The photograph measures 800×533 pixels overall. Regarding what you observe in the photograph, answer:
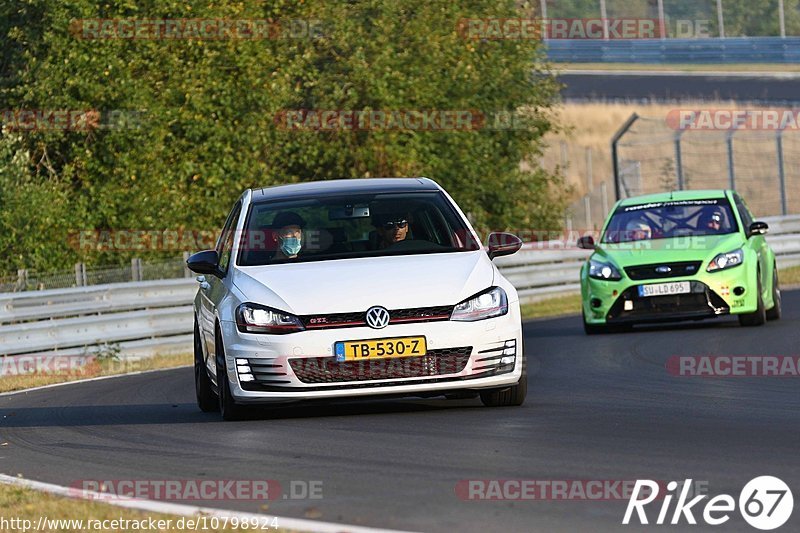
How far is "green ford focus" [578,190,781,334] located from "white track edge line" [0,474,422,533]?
33.1 ft

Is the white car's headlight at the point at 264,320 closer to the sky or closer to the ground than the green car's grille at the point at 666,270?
closer to the sky

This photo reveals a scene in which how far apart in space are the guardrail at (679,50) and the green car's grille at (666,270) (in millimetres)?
38238

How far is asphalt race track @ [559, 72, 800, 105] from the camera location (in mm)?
48541

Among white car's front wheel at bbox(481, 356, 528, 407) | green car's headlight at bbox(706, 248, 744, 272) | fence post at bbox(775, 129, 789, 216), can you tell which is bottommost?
fence post at bbox(775, 129, 789, 216)

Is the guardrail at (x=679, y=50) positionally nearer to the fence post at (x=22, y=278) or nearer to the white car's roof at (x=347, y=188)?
the fence post at (x=22, y=278)

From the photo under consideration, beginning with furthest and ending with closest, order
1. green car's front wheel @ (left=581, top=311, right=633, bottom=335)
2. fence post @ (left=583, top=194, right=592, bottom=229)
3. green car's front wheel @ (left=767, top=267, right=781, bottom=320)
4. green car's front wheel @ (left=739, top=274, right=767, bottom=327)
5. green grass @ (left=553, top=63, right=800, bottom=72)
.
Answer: green grass @ (left=553, top=63, right=800, bottom=72), fence post @ (left=583, top=194, right=592, bottom=229), green car's front wheel @ (left=767, top=267, right=781, bottom=320), green car's front wheel @ (left=581, top=311, right=633, bottom=335), green car's front wheel @ (left=739, top=274, right=767, bottom=327)

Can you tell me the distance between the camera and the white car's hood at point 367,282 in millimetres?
9617

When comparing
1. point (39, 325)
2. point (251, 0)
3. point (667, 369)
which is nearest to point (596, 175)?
point (251, 0)

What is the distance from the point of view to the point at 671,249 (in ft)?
56.9

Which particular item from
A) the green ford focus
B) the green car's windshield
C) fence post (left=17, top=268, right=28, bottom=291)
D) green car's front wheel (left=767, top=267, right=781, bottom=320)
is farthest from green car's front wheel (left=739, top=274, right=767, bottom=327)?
fence post (left=17, top=268, right=28, bottom=291)

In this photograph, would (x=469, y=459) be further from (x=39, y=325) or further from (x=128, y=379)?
(x=39, y=325)

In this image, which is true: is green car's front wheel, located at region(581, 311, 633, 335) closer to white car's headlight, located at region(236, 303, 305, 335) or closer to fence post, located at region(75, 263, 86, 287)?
fence post, located at region(75, 263, 86, 287)

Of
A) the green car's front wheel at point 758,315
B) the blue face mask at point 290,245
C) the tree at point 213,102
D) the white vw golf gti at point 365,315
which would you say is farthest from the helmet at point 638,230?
the tree at point 213,102

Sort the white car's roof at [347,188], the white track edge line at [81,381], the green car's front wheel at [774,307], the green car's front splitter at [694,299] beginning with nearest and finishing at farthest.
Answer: the white car's roof at [347,188] → the white track edge line at [81,381] → the green car's front splitter at [694,299] → the green car's front wheel at [774,307]
